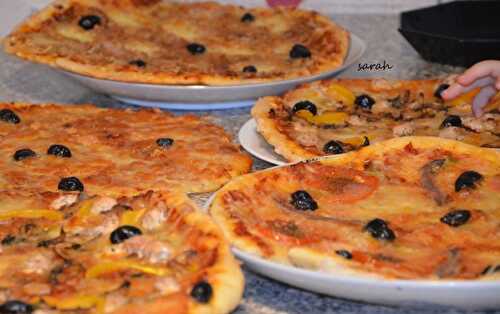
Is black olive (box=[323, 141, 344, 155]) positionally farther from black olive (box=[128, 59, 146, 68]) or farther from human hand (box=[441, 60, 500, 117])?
black olive (box=[128, 59, 146, 68])

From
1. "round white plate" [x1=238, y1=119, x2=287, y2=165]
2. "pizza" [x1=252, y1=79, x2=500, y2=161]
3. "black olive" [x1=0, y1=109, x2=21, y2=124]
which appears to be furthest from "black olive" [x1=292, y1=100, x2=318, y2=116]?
"black olive" [x1=0, y1=109, x2=21, y2=124]

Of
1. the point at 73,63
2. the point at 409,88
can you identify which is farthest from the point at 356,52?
the point at 73,63

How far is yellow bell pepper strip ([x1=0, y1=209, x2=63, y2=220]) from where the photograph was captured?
7.32 ft

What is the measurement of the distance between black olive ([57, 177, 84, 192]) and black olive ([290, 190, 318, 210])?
60 centimetres

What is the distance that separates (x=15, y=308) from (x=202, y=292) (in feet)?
1.11

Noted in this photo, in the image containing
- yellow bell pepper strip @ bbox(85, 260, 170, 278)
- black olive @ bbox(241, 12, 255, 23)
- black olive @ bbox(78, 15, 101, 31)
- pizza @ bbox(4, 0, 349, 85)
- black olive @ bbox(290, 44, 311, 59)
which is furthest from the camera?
black olive @ bbox(241, 12, 255, 23)

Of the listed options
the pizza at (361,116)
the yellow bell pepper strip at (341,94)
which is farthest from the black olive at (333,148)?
the yellow bell pepper strip at (341,94)

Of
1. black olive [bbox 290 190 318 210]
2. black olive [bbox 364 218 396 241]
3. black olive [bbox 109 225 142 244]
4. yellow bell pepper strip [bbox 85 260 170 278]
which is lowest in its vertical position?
black olive [bbox 290 190 318 210]

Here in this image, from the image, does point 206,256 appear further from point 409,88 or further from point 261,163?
point 409,88

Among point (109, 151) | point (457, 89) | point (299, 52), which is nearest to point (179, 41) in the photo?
point (299, 52)

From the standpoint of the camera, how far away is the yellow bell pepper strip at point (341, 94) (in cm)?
328

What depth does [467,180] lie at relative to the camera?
7.89 ft

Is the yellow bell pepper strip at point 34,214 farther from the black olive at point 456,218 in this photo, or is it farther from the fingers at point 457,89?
the fingers at point 457,89

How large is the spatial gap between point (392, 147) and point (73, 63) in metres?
1.33
